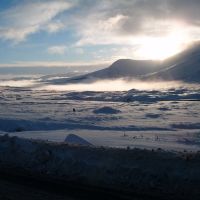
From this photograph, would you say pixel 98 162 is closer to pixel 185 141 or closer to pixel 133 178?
pixel 133 178

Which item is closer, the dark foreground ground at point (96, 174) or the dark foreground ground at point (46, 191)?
the dark foreground ground at point (46, 191)

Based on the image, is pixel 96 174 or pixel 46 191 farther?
pixel 96 174

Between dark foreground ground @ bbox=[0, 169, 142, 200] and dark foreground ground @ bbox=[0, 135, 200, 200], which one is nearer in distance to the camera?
dark foreground ground @ bbox=[0, 169, 142, 200]

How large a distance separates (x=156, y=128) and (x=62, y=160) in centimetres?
2671

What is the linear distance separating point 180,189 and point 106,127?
29779mm

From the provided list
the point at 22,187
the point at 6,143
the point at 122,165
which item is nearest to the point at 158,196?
the point at 122,165

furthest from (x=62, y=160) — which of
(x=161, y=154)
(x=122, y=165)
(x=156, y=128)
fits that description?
(x=156, y=128)

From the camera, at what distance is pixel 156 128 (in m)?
39.3

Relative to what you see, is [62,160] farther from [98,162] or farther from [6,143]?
[6,143]

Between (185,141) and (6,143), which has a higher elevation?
(6,143)

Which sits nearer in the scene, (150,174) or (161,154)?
(150,174)

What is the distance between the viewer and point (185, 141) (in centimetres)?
2797

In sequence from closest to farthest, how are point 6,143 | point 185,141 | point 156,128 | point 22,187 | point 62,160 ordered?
point 22,187 < point 62,160 < point 6,143 < point 185,141 < point 156,128

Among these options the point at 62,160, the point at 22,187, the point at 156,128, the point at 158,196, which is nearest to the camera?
the point at 158,196
